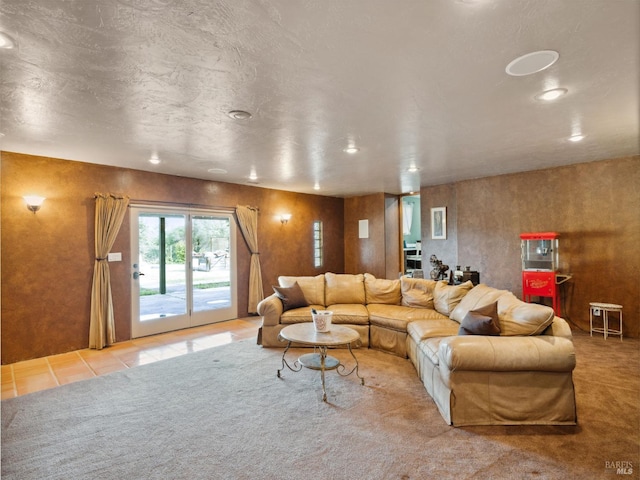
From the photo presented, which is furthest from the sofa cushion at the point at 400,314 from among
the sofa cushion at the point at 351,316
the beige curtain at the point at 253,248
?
the beige curtain at the point at 253,248

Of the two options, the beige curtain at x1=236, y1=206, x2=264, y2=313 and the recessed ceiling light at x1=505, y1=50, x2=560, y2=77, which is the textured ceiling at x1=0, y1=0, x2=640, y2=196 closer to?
the recessed ceiling light at x1=505, y1=50, x2=560, y2=77

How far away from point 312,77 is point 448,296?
318 centimetres

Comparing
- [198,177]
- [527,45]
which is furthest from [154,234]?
[527,45]

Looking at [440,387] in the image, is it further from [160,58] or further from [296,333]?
[160,58]

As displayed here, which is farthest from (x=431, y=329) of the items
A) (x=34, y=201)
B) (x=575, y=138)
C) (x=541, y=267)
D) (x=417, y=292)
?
(x=34, y=201)

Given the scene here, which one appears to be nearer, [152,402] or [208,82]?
[208,82]

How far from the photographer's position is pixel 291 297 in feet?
15.8

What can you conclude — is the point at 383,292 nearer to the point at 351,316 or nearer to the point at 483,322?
the point at 351,316

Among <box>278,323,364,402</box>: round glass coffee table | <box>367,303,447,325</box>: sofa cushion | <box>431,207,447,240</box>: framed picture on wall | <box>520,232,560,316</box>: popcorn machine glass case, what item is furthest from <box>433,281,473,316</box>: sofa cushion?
<box>431,207,447,240</box>: framed picture on wall

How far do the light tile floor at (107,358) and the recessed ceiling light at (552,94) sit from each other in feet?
15.6

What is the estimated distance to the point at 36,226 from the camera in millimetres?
4340

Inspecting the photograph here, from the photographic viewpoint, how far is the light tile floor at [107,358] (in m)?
3.62

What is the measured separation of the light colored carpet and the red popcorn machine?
5.57ft

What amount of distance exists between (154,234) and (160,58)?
4006 millimetres
